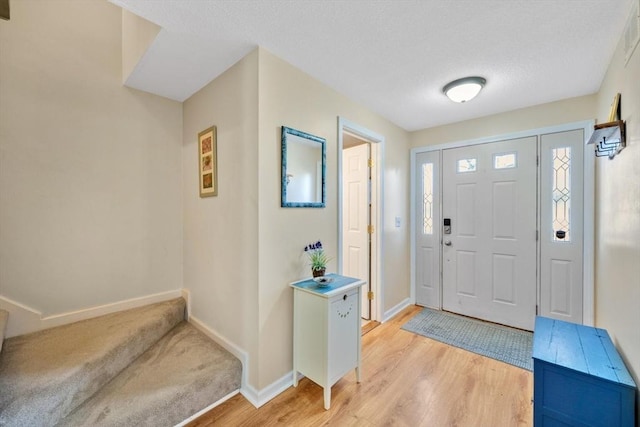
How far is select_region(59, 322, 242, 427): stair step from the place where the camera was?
145cm

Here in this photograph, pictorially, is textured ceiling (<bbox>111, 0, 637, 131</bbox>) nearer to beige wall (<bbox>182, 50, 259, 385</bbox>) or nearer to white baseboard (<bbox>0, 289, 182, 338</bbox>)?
beige wall (<bbox>182, 50, 259, 385</bbox>)

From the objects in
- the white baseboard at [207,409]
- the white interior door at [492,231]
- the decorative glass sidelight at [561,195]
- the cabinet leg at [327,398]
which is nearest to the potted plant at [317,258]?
the cabinet leg at [327,398]

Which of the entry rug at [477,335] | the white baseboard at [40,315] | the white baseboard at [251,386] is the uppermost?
the white baseboard at [40,315]

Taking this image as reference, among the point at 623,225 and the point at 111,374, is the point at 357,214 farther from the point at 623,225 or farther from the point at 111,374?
the point at 111,374

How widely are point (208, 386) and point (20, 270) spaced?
5.32 feet

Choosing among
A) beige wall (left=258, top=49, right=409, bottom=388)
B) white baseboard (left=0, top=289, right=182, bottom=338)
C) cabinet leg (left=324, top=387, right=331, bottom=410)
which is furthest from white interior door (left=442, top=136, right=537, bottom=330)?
white baseboard (left=0, top=289, right=182, bottom=338)

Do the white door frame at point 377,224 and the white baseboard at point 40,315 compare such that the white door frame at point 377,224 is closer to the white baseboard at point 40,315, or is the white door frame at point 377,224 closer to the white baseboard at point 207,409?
the white baseboard at point 207,409

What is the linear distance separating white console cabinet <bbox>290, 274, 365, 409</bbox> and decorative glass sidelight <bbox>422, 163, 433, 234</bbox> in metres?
1.80

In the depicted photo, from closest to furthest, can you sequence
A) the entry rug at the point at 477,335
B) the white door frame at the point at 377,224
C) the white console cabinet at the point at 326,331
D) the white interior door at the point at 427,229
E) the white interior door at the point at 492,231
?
the white console cabinet at the point at 326,331 → the entry rug at the point at 477,335 → the white interior door at the point at 492,231 → the white door frame at the point at 377,224 → the white interior door at the point at 427,229

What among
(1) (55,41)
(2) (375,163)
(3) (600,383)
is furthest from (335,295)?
(1) (55,41)

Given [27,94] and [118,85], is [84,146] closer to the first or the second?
[27,94]

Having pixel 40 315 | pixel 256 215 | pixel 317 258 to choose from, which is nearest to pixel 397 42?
pixel 256 215

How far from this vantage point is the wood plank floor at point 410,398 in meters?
1.63

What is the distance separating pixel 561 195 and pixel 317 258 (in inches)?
97.7
